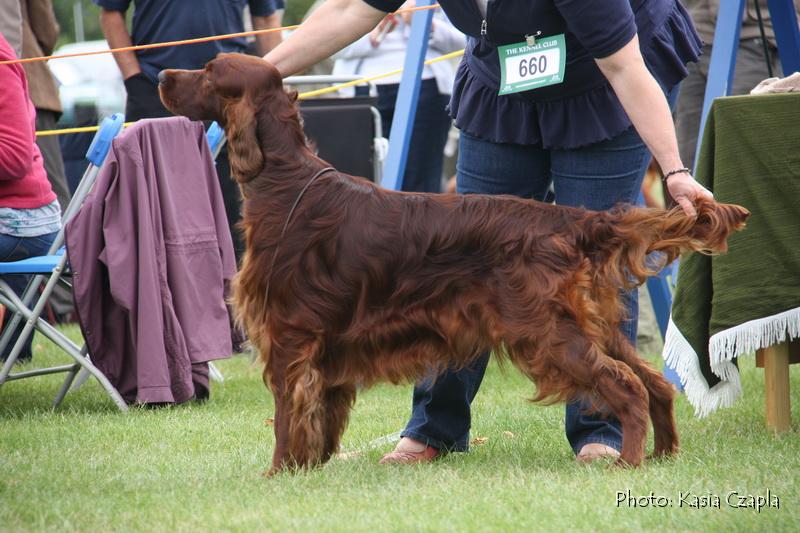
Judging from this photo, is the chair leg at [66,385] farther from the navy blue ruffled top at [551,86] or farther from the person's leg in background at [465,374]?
the navy blue ruffled top at [551,86]

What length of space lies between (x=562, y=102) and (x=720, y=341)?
1.00 metres

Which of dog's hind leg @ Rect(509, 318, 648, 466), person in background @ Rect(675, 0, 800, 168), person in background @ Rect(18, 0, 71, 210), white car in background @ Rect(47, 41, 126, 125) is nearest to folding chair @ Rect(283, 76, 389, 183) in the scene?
person in background @ Rect(18, 0, 71, 210)

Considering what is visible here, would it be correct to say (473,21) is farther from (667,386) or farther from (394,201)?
(667,386)

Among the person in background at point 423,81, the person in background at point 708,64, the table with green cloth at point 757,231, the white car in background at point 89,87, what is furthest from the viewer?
the white car in background at point 89,87

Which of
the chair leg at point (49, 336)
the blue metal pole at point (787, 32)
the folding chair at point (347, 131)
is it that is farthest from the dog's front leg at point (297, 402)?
the folding chair at point (347, 131)

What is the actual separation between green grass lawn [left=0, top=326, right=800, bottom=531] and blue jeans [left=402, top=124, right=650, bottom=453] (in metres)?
0.13

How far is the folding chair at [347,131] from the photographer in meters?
6.18

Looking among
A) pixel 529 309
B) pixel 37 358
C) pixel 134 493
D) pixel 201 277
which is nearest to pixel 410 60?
pixel 201 277

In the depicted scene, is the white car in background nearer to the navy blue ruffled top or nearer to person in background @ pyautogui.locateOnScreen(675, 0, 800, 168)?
person in background @ pyautogui.locateOnScreen(675, 0, 800, 168)

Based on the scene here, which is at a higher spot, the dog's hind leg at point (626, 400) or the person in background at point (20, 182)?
the person in background at point (20, 182)

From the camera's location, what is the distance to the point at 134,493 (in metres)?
3.00

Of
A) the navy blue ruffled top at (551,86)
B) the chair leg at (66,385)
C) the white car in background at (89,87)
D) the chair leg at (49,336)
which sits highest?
the navy blue ruffled top at (551,86)

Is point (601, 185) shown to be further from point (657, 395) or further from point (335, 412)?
point (335, 412)

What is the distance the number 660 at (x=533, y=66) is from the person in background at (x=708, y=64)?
266 centimetres
